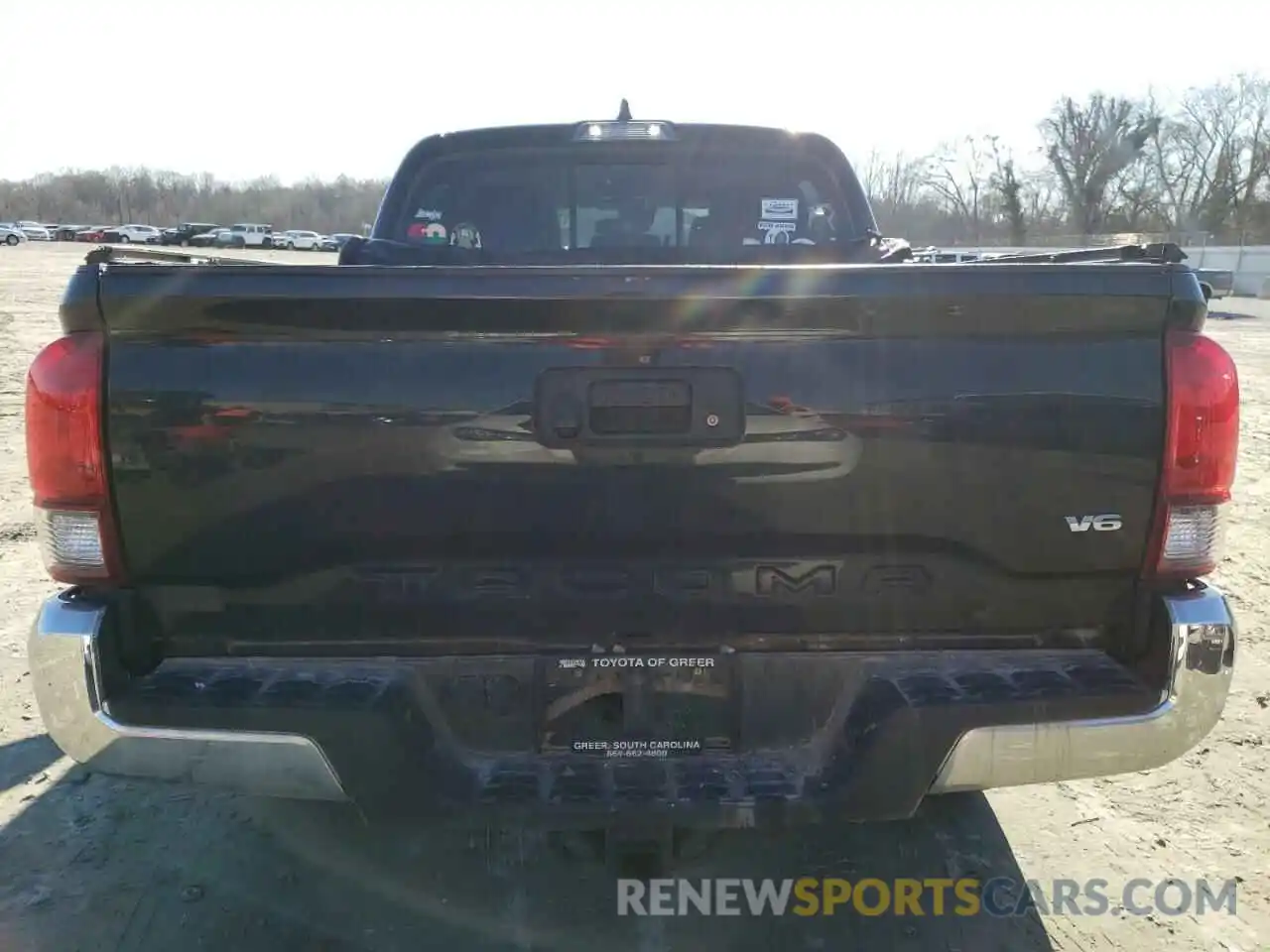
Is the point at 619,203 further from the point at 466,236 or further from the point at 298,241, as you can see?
the point at 298,241

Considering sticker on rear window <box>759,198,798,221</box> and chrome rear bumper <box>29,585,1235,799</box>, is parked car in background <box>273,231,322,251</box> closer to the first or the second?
sticker on rear window <box>759,198,798,221</box>

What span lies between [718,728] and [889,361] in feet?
3.00

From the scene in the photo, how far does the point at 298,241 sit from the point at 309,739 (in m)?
75.5

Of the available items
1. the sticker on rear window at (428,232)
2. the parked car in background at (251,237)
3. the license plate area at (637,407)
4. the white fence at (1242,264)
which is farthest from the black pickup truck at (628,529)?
the parked car in background at (251,237)

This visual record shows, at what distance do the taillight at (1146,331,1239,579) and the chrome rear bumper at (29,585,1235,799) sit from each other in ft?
0.41

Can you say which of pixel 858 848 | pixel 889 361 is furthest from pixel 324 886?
pixel 889 361

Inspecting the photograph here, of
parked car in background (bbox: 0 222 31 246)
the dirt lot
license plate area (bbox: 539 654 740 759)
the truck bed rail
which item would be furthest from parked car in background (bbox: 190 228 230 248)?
parked car in background (bbox: 0 222 31 246)

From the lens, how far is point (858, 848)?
3.09m

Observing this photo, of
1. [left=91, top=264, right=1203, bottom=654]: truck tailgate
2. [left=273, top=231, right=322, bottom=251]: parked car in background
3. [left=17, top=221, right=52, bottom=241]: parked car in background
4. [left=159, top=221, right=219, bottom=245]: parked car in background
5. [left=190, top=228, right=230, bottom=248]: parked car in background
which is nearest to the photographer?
[left=91, top=264, right=1203, bottom=654]: truck tailgate

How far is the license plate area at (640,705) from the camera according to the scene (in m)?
2.23

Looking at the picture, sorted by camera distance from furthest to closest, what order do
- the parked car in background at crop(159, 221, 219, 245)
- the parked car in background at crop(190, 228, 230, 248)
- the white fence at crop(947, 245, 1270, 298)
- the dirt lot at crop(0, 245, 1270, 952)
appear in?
the white fence at crop(947, 245, 1270, 298), the parked car in background at crop(190, 228, 230, 248), the parked car in background at crop(159, 221, 219, 245), the dirt lot at crop(0, 245, 1270, 952)

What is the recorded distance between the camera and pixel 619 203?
434 centimetres

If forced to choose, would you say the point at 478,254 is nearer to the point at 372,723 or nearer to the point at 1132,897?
the point at 372,723

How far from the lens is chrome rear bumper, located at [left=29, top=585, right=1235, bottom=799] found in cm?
214
